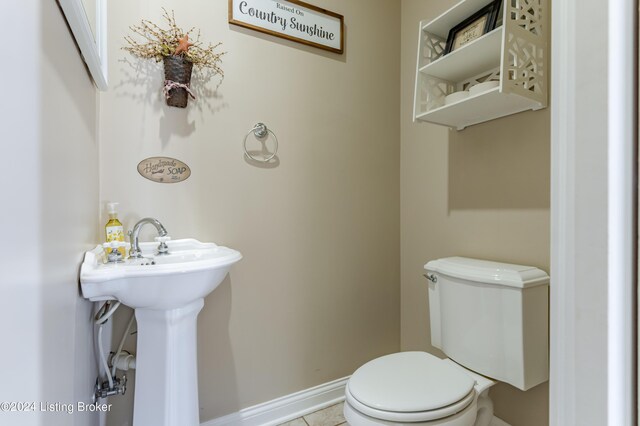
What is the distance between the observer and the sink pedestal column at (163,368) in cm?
107

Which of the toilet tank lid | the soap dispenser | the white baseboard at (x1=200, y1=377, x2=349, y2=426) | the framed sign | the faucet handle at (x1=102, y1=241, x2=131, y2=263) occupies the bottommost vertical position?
the white baseboard at (x1=200, y1=377, x2=349, y2=426)

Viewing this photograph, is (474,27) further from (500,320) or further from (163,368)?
(163,368)

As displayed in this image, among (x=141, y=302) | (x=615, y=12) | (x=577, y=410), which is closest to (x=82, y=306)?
(x=141, y=302)

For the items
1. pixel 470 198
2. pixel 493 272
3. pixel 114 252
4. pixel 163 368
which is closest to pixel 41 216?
pixel 114 252

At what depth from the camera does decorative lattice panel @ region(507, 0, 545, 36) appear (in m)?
1.11

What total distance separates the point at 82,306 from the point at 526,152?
1645 mm

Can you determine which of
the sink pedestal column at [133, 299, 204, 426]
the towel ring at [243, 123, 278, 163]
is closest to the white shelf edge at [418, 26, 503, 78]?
the towel ring at [243, 123, 278, 163]

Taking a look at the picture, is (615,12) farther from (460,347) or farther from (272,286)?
(272,286)

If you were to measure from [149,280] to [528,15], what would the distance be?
158cm

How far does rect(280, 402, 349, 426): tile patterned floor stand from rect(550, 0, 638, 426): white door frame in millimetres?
1399

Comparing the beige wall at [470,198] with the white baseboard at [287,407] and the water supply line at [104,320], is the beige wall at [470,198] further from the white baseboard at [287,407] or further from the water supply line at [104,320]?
the water supply line at [104,320]

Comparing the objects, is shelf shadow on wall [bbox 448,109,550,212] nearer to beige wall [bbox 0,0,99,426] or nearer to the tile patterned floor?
the tile patterned floor

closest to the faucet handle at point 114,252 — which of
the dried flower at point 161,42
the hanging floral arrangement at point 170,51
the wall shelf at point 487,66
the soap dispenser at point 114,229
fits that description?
the soap dispenser at point 114,229

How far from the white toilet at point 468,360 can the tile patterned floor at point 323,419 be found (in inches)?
21.5
